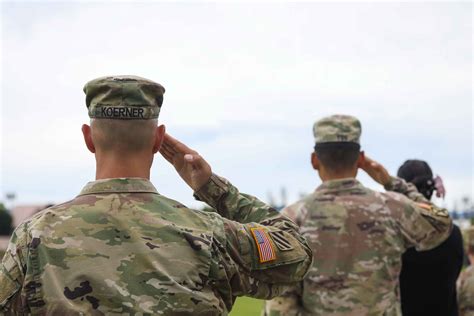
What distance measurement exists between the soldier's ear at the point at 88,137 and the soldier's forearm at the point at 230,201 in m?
0.55

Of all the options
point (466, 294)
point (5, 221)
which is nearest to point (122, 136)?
point (466, 294)

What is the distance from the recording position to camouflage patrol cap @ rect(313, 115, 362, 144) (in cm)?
501

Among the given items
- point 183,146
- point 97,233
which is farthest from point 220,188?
point 97,233

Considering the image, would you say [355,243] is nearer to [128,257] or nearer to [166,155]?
[166,155]

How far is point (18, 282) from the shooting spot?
2596 mm

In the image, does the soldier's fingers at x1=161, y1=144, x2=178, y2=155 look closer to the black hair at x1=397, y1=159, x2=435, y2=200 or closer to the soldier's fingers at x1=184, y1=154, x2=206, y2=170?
the soldier's fingers at x1=184, y1=154, x2=206, y2=170

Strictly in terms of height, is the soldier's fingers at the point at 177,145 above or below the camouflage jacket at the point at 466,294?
above

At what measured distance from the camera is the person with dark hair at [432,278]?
Result: 5582 mm

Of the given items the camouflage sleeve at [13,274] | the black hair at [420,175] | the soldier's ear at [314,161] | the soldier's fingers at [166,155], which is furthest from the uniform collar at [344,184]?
the camouflage sleeve at [13,274]

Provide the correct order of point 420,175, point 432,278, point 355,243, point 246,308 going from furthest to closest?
point 246,308
point 420,175
point 432,278
point 355,243

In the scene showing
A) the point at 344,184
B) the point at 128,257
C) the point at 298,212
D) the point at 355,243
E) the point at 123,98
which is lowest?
the point at 355,243

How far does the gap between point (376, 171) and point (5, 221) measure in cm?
4934

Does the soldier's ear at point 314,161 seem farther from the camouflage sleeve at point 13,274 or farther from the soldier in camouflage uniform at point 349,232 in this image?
the camouflage sleeve at point 13,274

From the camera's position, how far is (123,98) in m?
2.75
